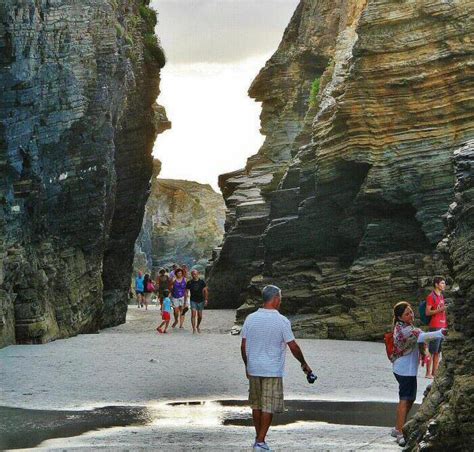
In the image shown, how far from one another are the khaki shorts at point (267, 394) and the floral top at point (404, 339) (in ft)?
6.20

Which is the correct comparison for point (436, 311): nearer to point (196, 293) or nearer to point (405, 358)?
point (405, 358)

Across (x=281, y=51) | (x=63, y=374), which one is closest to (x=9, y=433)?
(x=63, y=374)

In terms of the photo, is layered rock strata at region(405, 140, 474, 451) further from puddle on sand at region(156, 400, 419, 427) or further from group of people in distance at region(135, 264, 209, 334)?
group of people in distance at region(135, 264, 209, 334)

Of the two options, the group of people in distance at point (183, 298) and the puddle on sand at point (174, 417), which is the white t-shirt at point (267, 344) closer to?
the puddle on sand at point (174, 417)

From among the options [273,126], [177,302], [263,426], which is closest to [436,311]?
[263,426]

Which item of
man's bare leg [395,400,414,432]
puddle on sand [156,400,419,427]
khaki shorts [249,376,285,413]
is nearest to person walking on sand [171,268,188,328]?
puddle on sand [156,400,419,427]

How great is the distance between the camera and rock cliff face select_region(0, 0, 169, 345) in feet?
86.5

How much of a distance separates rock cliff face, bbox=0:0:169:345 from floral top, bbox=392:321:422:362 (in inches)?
532

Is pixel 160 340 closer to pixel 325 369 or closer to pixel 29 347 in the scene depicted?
pixel 29 347

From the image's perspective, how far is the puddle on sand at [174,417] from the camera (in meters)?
Answer: 14.1

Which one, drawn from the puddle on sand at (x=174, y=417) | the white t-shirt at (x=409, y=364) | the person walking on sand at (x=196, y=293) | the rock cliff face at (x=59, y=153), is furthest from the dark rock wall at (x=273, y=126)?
the white t-shirt at (x=409, y=364)

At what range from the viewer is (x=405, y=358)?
13.0 metres

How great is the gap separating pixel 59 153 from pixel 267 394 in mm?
18812

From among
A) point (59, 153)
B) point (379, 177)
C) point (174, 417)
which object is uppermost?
point (59, 153)
